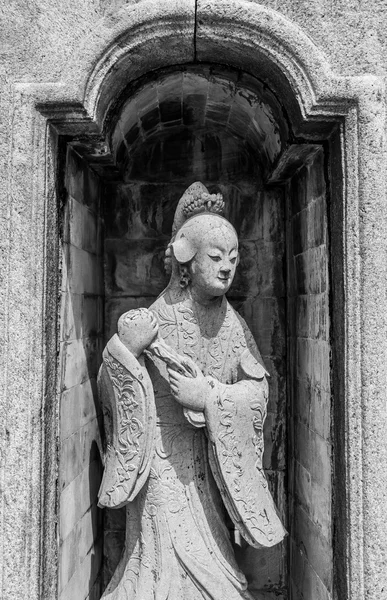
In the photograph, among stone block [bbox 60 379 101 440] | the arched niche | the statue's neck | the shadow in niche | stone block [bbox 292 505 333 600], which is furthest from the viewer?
the shadow in niche

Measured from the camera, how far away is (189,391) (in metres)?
2.56

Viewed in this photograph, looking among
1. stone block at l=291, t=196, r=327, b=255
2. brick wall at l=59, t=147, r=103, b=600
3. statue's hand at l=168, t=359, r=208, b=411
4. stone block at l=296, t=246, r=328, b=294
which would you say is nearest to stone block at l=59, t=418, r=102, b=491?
brick wall at l=59, t=147, r=103, b=600

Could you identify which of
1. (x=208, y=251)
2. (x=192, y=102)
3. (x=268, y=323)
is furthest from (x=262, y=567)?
(x=192, y=102)

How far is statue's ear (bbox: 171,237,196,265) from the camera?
2666 mm

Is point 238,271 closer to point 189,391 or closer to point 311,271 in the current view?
point 311,271

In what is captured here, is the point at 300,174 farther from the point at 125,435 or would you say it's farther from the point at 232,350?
the point at 125,435

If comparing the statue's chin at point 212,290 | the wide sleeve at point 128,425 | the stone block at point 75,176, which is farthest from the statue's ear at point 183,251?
the stone block at point 75,176

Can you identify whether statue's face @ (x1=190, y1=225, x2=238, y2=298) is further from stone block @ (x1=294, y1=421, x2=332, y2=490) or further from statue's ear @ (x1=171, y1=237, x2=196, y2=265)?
stone block @ (x1=294, y1=421, x2=332, y2=490)

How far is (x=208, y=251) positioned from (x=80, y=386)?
1023 mm

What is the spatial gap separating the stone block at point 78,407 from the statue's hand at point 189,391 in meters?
0.54

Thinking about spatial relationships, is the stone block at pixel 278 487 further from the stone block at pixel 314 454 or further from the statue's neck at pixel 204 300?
the statue's neck at pixel 204 300

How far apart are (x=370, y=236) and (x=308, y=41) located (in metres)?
0.91

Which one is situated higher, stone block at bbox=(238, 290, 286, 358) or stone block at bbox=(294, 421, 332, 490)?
stone block at bbox=(238, 290, 286, 358)

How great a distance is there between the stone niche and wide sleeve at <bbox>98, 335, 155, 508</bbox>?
25 centimetres
